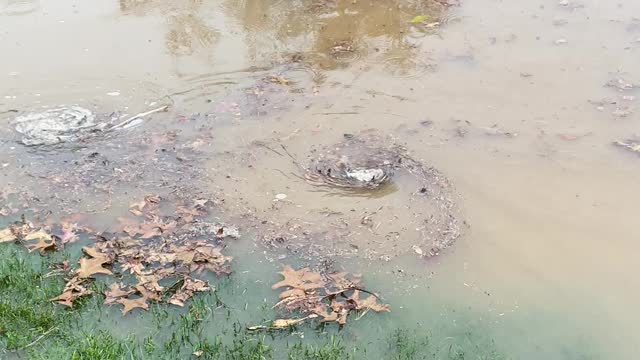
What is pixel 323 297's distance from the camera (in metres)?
5.02

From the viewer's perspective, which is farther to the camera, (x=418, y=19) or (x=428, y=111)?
(x=418, y=19)

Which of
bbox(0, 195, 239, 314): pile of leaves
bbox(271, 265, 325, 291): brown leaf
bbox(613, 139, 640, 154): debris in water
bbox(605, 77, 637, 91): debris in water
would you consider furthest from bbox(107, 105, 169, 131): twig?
bbox(605, 77, 637, 91): debris in water

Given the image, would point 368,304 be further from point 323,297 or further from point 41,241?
point 41,241

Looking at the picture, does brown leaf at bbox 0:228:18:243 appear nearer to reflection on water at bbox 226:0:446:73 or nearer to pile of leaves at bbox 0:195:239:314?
pile of leaves at bbox 0:195:239:314

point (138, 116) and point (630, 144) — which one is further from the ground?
point (138, 116)

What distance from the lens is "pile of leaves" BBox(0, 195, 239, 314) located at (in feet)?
16.6

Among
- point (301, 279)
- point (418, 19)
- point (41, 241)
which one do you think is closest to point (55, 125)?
point (41, 241)

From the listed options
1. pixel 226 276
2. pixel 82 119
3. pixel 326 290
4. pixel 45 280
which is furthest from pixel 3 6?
pixel 326 290

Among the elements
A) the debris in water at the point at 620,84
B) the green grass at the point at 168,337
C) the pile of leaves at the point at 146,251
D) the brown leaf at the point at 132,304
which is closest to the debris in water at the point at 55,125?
the pile of leaves at the point at 146,251

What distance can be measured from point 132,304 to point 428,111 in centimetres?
429

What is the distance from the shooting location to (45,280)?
5.18m

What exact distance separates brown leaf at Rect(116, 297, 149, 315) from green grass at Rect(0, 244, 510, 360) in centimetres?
5

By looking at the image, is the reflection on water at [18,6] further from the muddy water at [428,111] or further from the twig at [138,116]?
the twig at [138,116]

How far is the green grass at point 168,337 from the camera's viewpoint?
4.58 meters
